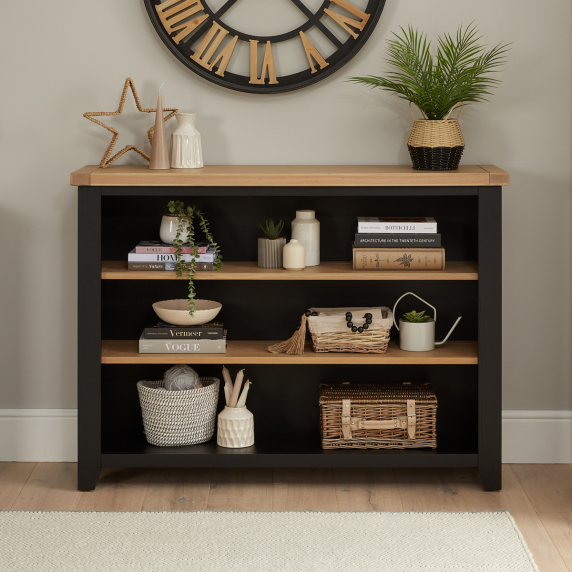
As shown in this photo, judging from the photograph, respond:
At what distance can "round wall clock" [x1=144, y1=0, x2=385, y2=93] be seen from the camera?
8.54 ft

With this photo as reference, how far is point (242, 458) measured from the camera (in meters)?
2.55

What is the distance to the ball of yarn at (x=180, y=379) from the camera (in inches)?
104

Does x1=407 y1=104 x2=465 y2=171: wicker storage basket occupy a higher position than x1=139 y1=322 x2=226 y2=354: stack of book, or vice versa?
x1=407 y1=104 x2=465 y2=171: wicker storage basket

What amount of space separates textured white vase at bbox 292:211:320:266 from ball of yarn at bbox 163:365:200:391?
A: 56cm

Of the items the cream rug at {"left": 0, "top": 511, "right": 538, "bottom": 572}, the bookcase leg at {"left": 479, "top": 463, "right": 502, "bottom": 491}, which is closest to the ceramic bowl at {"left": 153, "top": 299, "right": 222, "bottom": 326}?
the cream rug at {"left": 0, "top": 511, "right": 538, "bottom": 572}

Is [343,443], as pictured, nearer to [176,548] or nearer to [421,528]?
[421,528]

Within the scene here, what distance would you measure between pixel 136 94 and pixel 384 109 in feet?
2.77

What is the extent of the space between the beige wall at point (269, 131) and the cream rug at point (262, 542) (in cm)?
71

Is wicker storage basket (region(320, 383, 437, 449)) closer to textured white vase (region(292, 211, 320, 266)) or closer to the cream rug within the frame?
the cream rug

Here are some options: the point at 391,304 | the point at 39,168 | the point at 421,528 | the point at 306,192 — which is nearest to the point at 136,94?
the point at 39,168

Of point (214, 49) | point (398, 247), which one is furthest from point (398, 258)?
point (214, 49)

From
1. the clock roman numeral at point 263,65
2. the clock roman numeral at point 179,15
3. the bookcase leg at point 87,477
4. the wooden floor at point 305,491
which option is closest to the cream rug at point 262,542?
the wooden floor at point 305,491

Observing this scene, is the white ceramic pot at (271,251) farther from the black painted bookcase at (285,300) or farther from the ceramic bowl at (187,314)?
the ceramic bowl at (187,314)

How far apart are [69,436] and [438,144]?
166 centimetres
